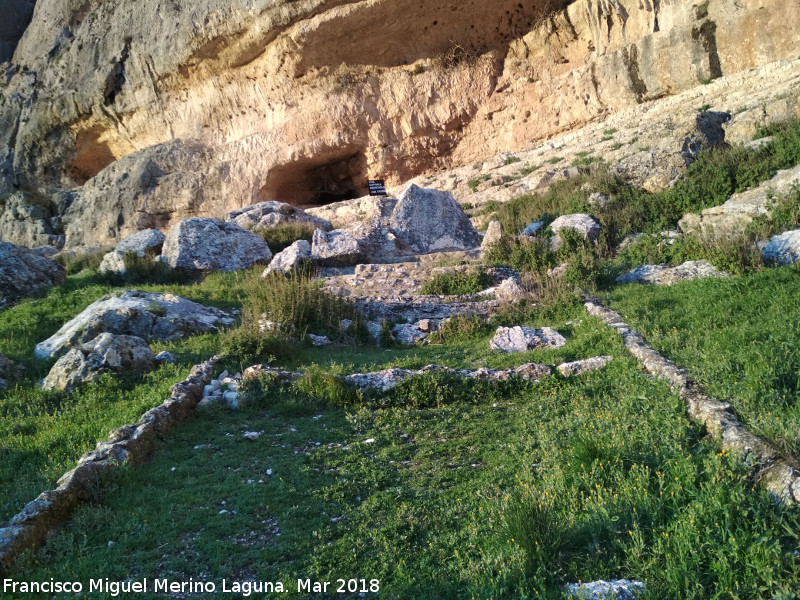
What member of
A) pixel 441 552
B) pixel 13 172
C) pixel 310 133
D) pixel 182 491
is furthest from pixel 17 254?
pixel 13 172

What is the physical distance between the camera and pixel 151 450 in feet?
17.5

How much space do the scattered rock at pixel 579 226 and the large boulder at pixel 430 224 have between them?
7.46ft

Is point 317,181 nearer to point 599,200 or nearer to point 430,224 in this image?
point 430,224

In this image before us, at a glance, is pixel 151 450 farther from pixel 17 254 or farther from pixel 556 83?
pixel 556 83

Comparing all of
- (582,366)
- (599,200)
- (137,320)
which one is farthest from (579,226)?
(137,320)

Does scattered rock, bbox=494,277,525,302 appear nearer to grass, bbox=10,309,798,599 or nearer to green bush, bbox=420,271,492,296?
green bush, bbox=420,271,492,296

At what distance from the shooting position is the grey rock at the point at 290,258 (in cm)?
1246

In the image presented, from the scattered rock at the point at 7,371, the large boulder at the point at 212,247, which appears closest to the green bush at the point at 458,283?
the large boulder at the point at 212,247

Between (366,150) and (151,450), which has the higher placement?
(366,150)

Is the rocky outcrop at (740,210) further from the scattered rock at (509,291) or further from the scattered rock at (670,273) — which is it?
the scattered rock at (509,291)

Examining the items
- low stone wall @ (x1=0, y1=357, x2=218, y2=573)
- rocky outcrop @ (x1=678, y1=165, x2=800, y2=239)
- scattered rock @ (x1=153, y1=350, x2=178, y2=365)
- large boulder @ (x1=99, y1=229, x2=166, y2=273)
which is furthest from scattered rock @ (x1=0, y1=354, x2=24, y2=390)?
rocky outcrop @ (x1=678, y1=165, x2=800, y2=239)

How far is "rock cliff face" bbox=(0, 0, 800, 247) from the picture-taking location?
1967 cm

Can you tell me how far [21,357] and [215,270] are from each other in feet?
18.3

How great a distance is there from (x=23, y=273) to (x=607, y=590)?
1366 cm
